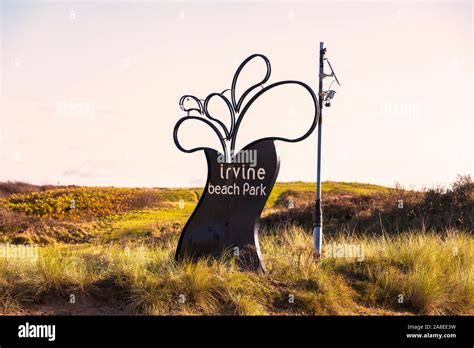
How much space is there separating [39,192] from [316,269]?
48.8 feet

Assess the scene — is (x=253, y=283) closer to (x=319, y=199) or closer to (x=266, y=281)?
(x=266, y=281)

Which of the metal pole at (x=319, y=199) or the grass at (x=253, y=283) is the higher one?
the metal pole at (x=319, y=199)

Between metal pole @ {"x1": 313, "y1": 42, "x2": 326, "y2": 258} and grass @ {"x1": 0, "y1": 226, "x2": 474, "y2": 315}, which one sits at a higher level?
metal pole @ {"x1": 313, "y1": 42, "x2": 326, "y2": 258}

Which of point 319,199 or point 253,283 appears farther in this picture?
point 319,199

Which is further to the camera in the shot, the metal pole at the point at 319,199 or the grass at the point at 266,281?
the metal pole at the point at 319,199

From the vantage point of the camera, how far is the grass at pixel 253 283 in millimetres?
7348

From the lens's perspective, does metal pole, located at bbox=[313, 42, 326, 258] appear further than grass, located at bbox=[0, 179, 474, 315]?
Yes

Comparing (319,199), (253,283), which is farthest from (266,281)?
(319,199)

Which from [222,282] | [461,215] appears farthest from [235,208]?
[461,215]

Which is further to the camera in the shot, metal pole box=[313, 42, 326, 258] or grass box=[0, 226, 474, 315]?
metal pole box=[313, 42, 326, 258]

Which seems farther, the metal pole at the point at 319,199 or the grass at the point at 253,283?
the metal pole at the point at 319,199

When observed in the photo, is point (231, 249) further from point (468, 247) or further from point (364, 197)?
point (364, 197)

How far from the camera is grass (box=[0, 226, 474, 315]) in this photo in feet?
24.1

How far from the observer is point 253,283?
782cm
